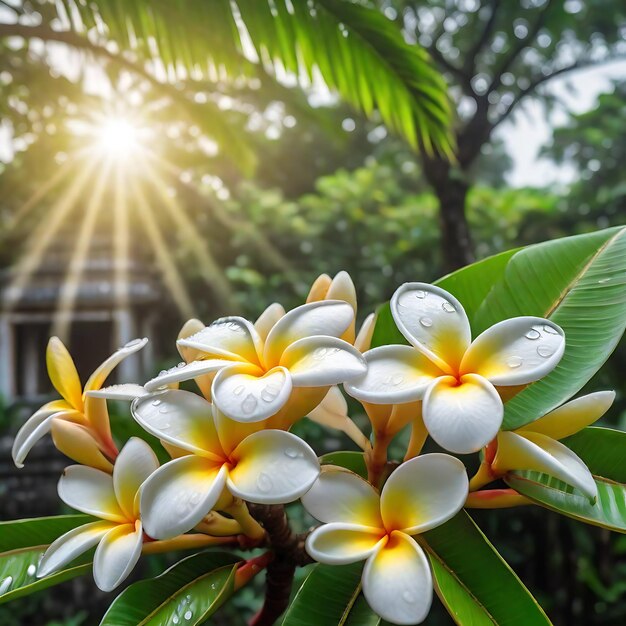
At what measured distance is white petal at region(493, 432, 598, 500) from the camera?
1.04 ft

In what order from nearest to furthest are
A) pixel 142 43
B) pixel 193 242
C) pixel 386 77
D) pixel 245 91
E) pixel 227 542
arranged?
pixel 227 542, pixel 386 77, pixel 142 43, pixel 245 91, pixel 193 242

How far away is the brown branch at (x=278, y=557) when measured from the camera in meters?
0.40

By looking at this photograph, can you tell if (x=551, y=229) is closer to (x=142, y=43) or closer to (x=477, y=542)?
(x=142, y=43)

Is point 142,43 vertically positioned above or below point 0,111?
below

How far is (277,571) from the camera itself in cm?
45

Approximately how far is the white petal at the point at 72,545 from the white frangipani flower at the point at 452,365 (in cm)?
19

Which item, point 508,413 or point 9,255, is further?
point 9,255

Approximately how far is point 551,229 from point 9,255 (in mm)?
5584

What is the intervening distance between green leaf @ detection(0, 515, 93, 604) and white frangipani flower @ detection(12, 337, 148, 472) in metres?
0.06

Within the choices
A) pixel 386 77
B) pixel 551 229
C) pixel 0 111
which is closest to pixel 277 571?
pixel 386 77

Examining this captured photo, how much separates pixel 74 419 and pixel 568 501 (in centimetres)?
35

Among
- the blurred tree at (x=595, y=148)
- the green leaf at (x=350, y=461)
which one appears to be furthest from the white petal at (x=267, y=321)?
the blurred tree at (x=595, y=148)

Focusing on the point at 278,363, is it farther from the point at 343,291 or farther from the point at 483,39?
the point at 483,39

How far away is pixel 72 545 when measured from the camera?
1.22 ft
